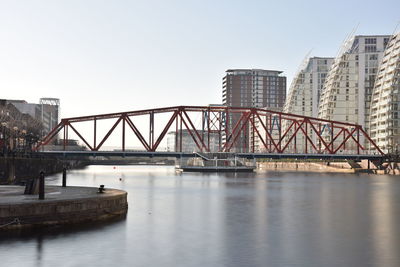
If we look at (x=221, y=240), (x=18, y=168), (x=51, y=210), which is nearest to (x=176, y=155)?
(x=18, y=168)

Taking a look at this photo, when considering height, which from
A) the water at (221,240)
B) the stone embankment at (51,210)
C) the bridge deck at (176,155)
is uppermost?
the bridge deck at (176,155)

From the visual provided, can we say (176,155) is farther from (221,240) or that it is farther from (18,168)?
(221,240)

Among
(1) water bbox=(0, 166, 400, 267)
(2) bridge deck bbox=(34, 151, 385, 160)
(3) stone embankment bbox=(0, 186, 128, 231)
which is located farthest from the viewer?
(2) bridge deck bbox=(34, 151, 385, 160)

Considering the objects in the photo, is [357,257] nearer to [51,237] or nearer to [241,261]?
[241,261]

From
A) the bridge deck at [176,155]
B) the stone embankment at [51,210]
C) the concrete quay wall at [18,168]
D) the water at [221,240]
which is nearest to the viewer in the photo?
the water at [221,240]

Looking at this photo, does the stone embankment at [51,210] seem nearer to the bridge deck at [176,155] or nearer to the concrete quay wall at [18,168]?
the concrete quay wall at [18,168]

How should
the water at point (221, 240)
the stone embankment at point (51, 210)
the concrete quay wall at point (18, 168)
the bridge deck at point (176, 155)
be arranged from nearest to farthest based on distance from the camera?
the water at point (221, 240), the stone embankment at point (51, 210), the concrete quay wall at point (18, 168), the bridge deck at point (176, 155)

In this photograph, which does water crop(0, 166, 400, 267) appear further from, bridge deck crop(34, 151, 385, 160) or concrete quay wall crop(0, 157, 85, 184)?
bridge deck crop(34, 151, 385, 160)

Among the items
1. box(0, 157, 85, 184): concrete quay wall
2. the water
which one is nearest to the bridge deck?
box(0, 157, 85, 184): concrete quay wall

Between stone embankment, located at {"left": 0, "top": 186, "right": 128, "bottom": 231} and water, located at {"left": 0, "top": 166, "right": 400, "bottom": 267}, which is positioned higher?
stone embankment, located at {"left": 0, "top": 186, "right": 128, "bottom": 231}

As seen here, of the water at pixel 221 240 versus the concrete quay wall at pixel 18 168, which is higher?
the concrete quay wall at pixel 18 168

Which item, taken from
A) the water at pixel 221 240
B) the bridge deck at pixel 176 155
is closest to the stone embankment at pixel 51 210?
the water at pixel 221 240

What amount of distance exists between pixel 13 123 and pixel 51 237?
119358 mm

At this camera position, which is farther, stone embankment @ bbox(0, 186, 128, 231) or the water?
stone embankment @ bbox(0, 186, 128, 231)
